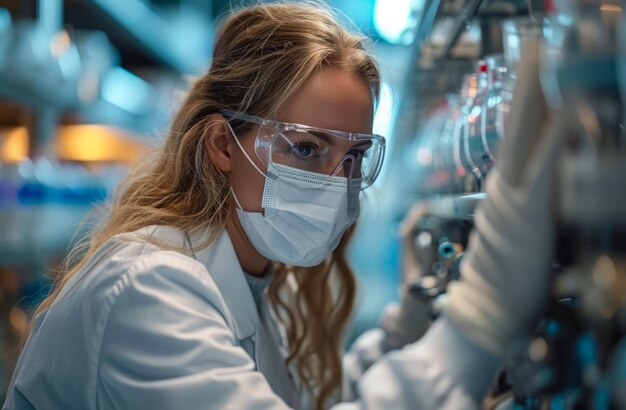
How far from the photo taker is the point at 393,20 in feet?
7.04

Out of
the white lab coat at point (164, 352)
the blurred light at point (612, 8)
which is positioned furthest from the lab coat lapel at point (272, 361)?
the blurred light at point (612, 8)

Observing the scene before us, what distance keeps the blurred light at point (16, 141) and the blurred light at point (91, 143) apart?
4.81 feet

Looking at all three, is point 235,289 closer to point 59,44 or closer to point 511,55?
point 511,55

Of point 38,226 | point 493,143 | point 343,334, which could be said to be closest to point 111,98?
point 38,226

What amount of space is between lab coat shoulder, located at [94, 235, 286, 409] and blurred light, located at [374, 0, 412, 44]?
1.13 metres

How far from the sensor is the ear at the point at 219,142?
147 centimetres

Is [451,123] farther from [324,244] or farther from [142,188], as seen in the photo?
[142,188]

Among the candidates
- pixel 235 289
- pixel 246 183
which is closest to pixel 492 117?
pixel 246 183

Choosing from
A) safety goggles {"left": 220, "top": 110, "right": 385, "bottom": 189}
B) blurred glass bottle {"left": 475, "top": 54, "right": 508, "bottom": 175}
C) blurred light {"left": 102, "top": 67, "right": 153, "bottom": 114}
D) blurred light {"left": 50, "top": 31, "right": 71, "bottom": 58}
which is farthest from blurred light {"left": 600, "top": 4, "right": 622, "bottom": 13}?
blurred light {"left": 102, "top": 67, "right": 153, "bottom": 114}

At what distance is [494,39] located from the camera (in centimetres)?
146

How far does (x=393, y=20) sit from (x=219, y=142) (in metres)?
0.91

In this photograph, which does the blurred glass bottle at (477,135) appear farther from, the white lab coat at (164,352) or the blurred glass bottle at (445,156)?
the white lab coat at (164,352)

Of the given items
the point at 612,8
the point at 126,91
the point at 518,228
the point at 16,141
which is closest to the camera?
the point at 612,8

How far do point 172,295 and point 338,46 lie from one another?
24.9 inches
